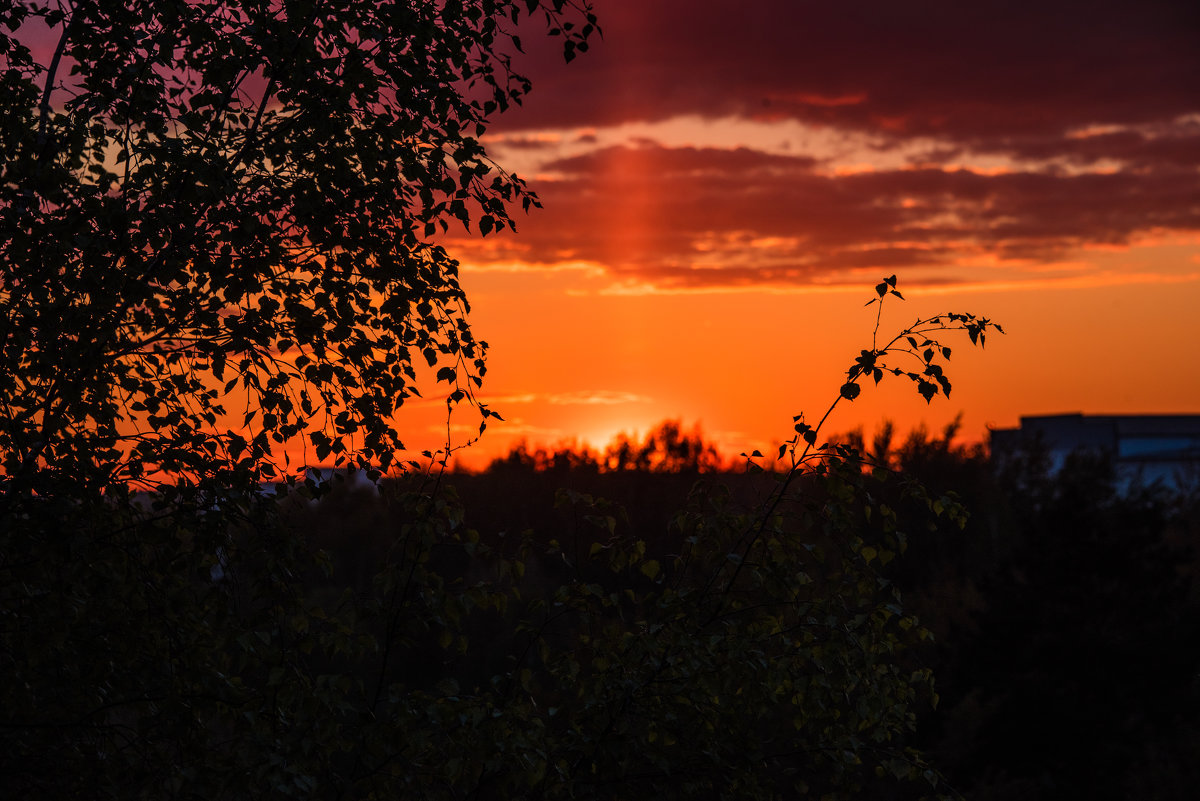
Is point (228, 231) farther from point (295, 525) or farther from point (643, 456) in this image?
point (643, 456)

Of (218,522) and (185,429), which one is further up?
(185,429)

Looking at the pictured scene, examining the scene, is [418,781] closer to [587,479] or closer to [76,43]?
[76,43]

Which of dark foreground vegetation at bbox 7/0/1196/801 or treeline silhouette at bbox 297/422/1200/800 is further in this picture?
treeline silhouette at bbox 297/422/1200/800

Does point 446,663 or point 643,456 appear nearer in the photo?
point 446,663

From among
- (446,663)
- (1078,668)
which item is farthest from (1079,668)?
(446,663)

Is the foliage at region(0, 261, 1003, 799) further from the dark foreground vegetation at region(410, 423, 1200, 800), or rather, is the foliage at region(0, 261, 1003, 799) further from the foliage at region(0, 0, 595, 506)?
the dark foreground vegetation at region(410, 423, 1200, 800)

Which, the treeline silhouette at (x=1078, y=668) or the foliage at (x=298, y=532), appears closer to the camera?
the foliage at (x=298, y=532)

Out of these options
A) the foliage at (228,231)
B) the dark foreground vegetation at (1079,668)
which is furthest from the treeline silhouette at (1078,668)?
the foliage at (228,231)

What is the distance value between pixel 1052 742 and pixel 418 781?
19.5 m

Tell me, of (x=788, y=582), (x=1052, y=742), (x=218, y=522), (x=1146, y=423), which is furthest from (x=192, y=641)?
(x=1146, y=423)

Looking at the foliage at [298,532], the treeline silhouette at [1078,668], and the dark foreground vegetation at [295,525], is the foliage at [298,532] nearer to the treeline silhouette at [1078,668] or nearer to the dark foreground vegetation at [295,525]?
the dark foreground vegetation at [295,525]

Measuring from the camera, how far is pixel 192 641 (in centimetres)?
736

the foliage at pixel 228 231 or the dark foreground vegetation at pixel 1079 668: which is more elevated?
the foliage at pixel 228 231

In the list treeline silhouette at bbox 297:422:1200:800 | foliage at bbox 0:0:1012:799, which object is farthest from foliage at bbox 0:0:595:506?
treeline silhouette at bbox 297:422:1200:800
